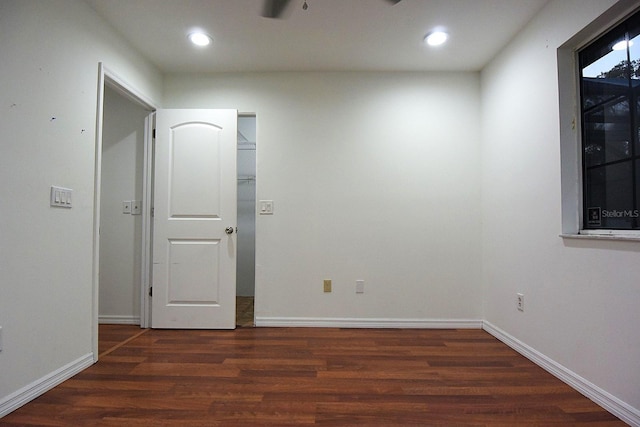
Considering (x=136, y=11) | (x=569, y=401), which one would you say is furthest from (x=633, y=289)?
(x=136, y=11)

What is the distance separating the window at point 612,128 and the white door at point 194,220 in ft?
8.25

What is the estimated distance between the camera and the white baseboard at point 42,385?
1.56 metres

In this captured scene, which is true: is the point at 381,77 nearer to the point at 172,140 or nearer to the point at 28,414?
the point at 172,140

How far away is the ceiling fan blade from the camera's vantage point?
1.89 m

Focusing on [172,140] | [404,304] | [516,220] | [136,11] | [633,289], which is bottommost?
[404,304]

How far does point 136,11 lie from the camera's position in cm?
216

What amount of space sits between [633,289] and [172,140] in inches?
127

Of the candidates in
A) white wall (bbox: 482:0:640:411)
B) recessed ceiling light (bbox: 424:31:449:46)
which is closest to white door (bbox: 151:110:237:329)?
recessed ceiling light (bbox: 424:31:449:46)

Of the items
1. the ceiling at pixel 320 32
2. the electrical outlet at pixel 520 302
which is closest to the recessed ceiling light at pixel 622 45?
the ceiling at pixel 320 32

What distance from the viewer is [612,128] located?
1742 millimetres

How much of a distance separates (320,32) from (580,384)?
273 centimetres

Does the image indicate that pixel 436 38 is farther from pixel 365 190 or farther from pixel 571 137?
pixel 365 190

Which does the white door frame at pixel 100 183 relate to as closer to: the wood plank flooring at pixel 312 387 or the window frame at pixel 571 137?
the wood plank flooring at pixel 312 387

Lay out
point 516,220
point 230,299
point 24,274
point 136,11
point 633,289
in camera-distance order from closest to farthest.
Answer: point 633,289 < point 24,274 < point 136,11 < point 516,220 < point 230,299
